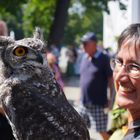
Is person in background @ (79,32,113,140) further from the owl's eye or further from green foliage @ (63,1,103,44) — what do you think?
green foliage @ (63,1,103,44)

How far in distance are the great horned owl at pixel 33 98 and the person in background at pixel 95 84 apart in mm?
4221

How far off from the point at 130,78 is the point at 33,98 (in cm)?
59

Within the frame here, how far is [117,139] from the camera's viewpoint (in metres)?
2.67

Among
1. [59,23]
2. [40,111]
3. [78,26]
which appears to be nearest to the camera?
[40,111]

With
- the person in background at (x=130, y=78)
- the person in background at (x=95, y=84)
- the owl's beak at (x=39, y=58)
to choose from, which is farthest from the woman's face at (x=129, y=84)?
the person in background at (x=95, y=84)

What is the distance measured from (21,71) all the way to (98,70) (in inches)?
169

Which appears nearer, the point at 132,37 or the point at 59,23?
the point at 132,37

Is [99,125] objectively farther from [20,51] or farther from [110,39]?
[110,39]

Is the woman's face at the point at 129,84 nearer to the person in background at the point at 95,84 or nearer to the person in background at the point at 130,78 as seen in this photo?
the person in background at the point at 130,78

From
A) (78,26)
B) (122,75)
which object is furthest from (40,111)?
(78,26)

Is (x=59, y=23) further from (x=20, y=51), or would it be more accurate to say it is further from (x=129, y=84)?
(x=129, y=84)

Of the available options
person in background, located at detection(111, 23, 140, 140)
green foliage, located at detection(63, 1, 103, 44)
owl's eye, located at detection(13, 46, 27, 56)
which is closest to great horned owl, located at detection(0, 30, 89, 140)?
owl's eye, located at detection(13, 46, 27, 56)

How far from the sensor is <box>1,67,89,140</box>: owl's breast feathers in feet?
7.89

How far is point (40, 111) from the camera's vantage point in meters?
2.44
